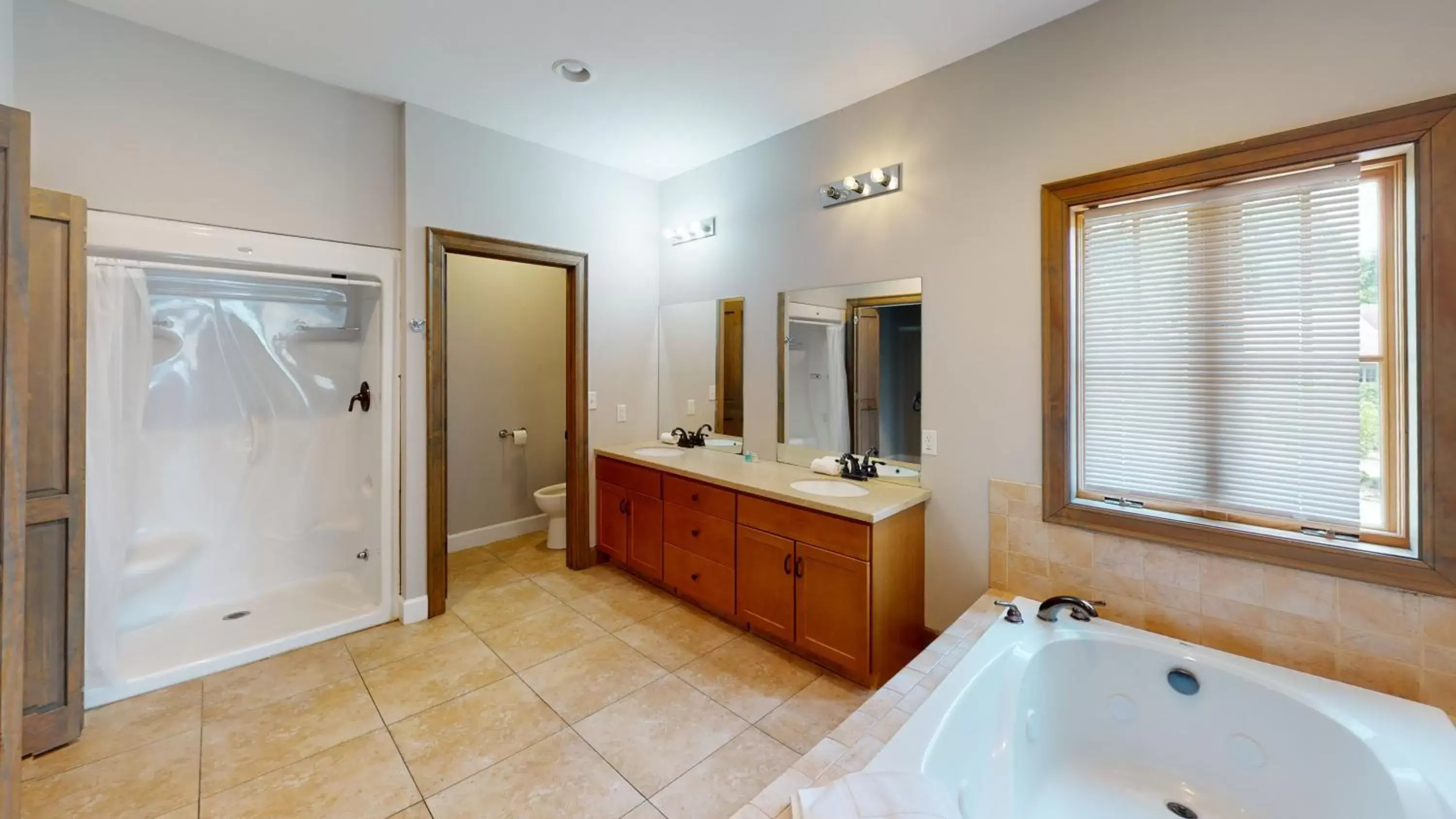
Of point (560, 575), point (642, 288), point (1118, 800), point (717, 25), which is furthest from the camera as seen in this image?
point (642, 288)

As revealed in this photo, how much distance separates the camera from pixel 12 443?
4.24 feet

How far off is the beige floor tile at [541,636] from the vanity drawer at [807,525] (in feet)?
3.31

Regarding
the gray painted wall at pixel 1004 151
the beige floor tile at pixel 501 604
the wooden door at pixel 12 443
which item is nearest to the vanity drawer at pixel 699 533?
the gray painted wall at pixel 1004 151

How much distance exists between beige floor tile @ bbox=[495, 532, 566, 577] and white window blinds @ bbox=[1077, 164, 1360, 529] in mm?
3196

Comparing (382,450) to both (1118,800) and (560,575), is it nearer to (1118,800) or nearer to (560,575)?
(560,575)

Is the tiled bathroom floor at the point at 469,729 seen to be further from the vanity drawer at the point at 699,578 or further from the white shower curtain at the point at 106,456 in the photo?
the white shower curtain at the point at 106,456

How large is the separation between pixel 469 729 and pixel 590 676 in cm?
51

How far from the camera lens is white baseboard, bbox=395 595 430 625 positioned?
285cm

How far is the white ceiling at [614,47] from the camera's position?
2049 mm

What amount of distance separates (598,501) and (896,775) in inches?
109

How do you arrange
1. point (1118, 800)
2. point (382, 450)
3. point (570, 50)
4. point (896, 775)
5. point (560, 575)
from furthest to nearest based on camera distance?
point (560, 575) → point (382, 450) → point (570, 50) → point (1118, 800) → point (896, 775)

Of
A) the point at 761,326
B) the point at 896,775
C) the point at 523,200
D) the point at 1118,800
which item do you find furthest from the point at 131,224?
the point at 1118,800

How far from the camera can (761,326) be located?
3.25 metres

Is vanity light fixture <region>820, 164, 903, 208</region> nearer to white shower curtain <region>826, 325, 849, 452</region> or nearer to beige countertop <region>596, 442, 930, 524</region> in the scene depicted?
white shower curtain <region>826, 325, 849, 452</region>
